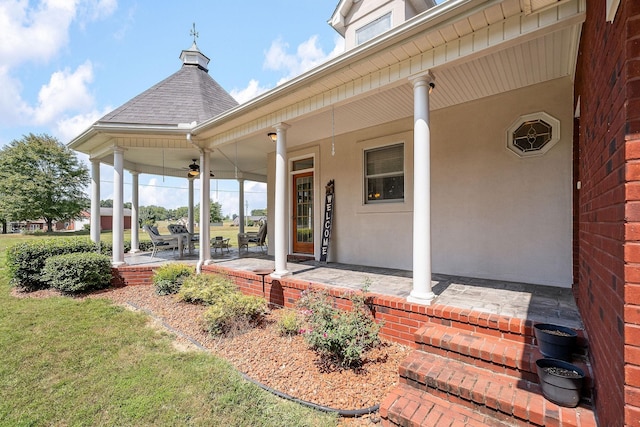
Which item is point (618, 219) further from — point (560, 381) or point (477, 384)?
point (477, 384)

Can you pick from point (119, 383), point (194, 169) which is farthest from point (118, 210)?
point (119, 383)

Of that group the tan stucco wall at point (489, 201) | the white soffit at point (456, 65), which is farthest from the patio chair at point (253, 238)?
the white soffit at point (456, 65)

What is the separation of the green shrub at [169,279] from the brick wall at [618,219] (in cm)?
573

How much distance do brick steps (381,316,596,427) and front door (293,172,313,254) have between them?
449cm

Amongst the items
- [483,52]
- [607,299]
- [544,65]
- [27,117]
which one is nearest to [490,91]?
[544,65]

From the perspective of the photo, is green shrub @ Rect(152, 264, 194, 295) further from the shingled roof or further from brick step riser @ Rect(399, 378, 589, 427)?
brick step riser @ Rect(399, 378, 589, 427)

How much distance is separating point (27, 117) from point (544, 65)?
51.2 metres

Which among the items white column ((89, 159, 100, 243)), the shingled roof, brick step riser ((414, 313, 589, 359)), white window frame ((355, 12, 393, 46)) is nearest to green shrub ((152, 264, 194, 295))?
the shingled roof

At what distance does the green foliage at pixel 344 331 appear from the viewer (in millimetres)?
2812

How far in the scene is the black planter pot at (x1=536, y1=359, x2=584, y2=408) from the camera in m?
1.78

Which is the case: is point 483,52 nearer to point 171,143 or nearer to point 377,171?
point 377,171

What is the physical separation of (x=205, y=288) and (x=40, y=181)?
29.6 meters

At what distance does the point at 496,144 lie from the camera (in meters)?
4.30

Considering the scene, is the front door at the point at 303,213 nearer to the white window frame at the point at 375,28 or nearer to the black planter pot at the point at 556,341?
the white window frame at the point at 375,28
